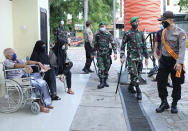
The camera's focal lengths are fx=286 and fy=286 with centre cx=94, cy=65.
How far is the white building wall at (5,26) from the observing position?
21.0 ft

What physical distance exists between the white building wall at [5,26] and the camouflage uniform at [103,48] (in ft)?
7.46

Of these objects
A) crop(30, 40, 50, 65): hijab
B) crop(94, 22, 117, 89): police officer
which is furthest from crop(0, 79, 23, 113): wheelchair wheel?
crop(94, 22, 117, 89): police officer

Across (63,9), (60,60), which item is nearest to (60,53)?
(60,60)

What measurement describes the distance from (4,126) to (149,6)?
18.7ft

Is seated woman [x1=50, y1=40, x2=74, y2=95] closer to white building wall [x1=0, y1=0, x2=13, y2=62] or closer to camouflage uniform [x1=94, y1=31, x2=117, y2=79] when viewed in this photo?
white building wall [x1=0, y1=0, x2=13, y2=62]

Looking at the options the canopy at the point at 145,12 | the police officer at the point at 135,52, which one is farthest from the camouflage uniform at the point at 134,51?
the canopy at the point at 145,12

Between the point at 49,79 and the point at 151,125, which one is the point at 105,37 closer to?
the point at 49,79

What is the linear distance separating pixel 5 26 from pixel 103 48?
8.42 feet

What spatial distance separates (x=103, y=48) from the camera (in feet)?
25.2

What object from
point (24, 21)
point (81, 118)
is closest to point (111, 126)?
point (81, 118)

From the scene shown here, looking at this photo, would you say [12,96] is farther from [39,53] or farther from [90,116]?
[90,116]

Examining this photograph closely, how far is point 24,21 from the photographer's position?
7.19 meters

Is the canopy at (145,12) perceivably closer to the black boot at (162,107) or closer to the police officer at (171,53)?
the police officer at (171,53)

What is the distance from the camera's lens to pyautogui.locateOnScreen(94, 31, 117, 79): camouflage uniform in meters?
7.68
